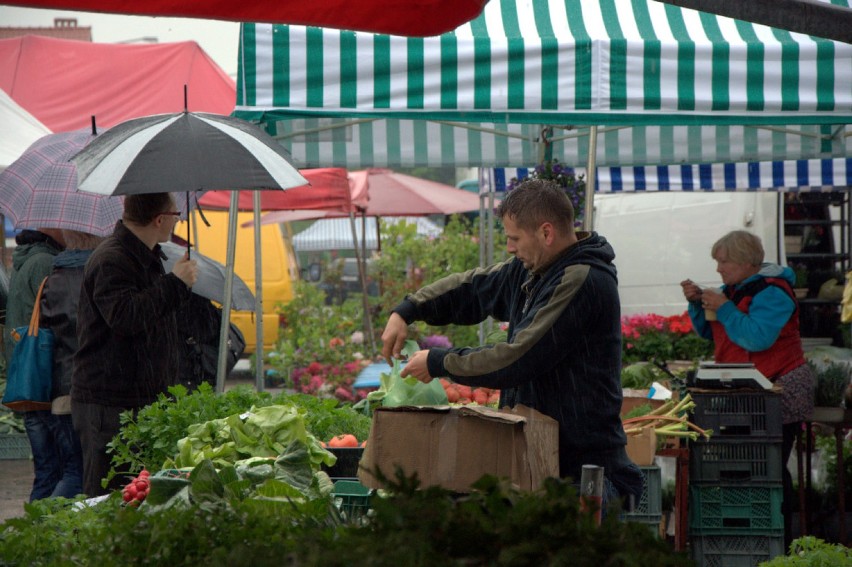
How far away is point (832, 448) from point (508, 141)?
355 centimetres

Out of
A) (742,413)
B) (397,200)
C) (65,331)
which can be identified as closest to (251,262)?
(397,200)

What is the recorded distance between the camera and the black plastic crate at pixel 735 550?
552 cm

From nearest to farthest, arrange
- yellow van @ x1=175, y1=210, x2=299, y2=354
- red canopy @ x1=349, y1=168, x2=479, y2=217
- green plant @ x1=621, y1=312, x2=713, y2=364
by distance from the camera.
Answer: green plant @ x1=621, y1=312, x2=713, y2=364 → yellow van @ x1=175, y1=210, x2=299, y2=354 → red canopy @ x1=349, y1=168, x2=479, y2=217

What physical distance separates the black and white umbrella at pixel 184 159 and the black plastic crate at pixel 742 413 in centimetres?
252

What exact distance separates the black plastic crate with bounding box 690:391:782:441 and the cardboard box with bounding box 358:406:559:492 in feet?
8.90

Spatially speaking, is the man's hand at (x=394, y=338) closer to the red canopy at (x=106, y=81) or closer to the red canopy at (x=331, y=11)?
the red canopy at (x=331, y=11)

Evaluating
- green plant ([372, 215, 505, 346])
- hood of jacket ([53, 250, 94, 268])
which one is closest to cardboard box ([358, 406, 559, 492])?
hood of jacket ([53, 250, 94, 268])

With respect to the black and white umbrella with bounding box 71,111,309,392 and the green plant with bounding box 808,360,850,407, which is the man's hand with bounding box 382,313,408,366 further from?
the green plant with bounding box 808,360,850,407

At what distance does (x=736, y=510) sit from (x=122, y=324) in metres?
3.32

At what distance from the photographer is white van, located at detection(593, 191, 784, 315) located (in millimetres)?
11688

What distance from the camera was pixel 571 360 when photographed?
339 centimetres

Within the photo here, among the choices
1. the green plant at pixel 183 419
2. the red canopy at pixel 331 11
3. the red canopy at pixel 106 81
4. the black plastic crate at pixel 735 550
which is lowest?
the black plastic crate at pixel 735 550

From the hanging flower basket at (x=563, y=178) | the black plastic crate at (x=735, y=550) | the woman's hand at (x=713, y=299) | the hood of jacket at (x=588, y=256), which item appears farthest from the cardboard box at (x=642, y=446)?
the hanging flower basket at (x=563, y=178)

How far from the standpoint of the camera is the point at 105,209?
19.6 ft
